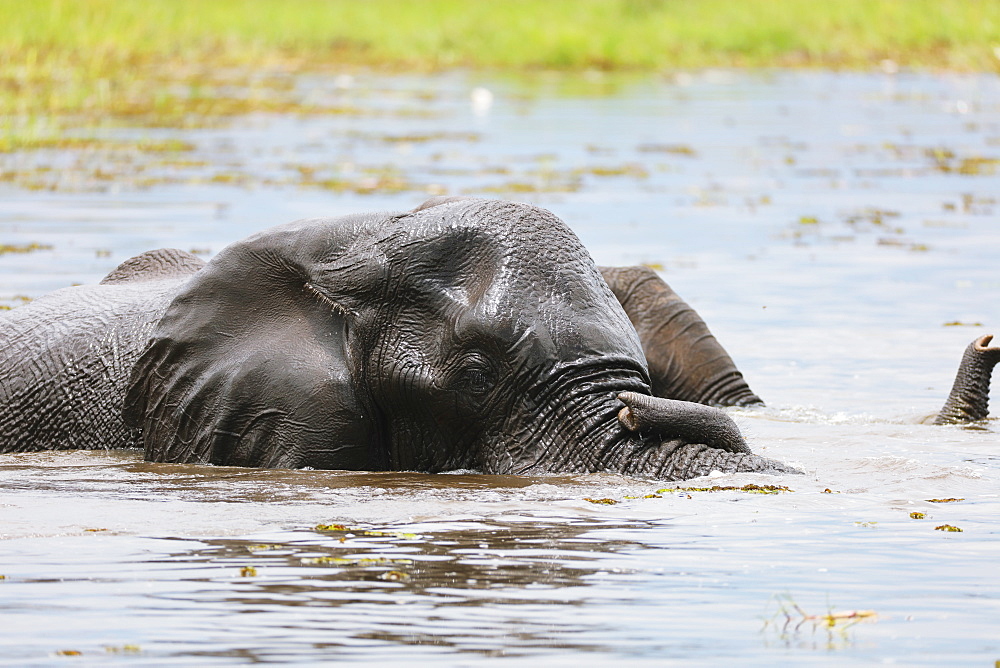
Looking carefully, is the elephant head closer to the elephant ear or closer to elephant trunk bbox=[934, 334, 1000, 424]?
the elephant ear

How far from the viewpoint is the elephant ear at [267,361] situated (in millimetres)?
7359

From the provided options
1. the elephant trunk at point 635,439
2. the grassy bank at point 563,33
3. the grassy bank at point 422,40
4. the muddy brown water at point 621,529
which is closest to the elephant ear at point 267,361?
the muddy brown water at point 621,529

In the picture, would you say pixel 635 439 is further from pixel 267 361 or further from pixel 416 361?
pixel 267 361

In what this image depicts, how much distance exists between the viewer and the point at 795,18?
46.6 metres

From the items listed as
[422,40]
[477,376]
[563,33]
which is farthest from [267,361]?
[422,40]

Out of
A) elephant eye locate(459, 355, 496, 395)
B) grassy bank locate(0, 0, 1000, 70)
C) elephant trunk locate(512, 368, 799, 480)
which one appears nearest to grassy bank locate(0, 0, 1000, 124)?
grassy bank locate(0, 0, 1000, 70)

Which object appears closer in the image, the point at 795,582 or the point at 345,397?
the point at 795,582

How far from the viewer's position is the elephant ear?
24.1 feet

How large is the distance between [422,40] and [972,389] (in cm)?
4095

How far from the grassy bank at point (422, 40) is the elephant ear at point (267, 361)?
19.2m

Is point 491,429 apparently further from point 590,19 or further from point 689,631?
point 590,19

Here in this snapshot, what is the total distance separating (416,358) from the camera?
23.7 feet

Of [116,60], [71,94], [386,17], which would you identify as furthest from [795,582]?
[386,17]

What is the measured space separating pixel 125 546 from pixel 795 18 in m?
41.9
